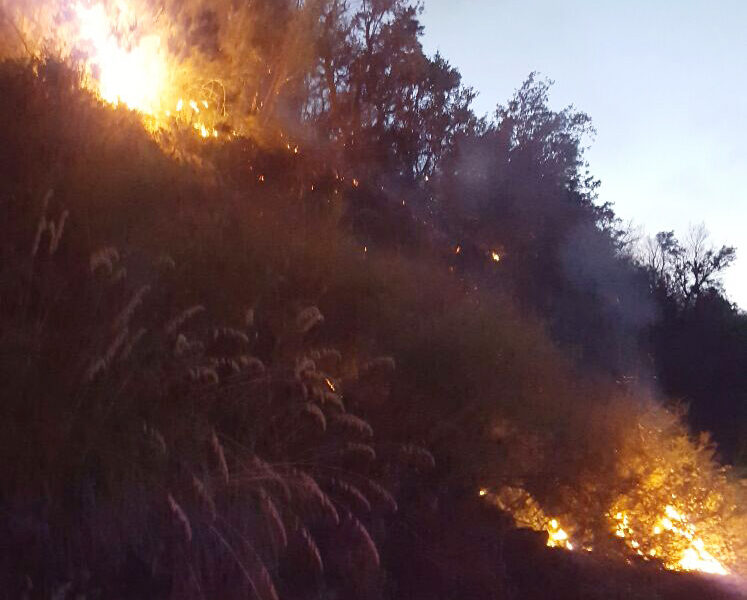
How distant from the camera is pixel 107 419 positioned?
506cm

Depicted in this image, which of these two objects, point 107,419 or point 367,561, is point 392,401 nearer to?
point 367,561

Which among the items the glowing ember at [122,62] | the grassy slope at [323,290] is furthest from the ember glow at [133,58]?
the grassy slope at [323,290]

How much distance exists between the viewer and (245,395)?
5.84 m

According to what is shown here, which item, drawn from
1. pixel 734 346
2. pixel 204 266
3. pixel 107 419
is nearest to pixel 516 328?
pixel 204 266

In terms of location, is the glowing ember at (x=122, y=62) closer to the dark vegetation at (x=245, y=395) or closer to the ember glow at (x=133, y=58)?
the ember glow at (x=133, y=58)

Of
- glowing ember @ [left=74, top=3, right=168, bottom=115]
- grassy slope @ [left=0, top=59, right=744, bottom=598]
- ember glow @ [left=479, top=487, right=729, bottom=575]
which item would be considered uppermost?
glowing ember @ [left=74, top=3, right=168, bottom=115]

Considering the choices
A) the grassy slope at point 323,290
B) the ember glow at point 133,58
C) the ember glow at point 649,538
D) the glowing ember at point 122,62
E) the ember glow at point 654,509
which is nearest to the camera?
the grassy slope at point 323,290

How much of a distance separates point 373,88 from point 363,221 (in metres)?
10.3

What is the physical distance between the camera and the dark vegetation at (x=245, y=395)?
492 centimetres

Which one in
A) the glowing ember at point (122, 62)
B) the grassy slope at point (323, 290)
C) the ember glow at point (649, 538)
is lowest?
the ember glow at point (649, 538)

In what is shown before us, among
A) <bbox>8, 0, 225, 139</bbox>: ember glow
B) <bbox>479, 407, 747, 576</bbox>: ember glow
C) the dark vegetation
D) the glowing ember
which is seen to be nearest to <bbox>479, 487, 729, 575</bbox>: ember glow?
<bbox>479, 407, 747, 576</bbox>: ember glow

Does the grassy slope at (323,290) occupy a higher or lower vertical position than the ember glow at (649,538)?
higher

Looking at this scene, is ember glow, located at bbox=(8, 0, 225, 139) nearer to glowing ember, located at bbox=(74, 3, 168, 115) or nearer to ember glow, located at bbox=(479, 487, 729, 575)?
glowing ember, located at bbox=(74, 3, 168, 115)

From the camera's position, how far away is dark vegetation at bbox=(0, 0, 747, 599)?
4.92 m
